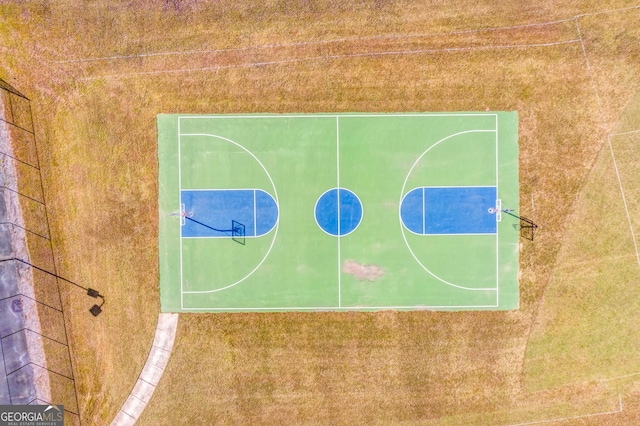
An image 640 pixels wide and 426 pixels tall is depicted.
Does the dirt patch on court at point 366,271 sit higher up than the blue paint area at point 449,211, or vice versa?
the blue paint area at point 449,211

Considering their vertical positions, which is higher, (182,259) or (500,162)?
(500,162)

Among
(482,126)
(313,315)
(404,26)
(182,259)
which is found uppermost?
(404,26)

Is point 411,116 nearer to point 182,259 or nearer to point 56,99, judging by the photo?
point 182,259

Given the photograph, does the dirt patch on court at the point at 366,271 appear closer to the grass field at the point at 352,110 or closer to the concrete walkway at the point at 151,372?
the grass field at the point at 352,110

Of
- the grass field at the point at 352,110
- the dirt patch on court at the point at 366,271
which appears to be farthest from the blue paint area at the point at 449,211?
the dirt patch on court at the point at 366,271

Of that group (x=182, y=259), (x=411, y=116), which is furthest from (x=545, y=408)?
(x=182, y=259)

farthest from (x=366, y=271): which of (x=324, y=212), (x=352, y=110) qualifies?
(x=352, y=110)

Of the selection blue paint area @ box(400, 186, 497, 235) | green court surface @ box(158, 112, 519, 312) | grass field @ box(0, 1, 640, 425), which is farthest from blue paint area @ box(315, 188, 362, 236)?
grass field @ box(0, 1, 640, 425)
